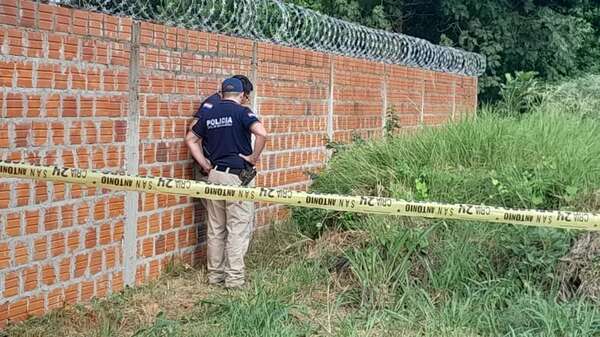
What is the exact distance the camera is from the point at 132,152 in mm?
5773

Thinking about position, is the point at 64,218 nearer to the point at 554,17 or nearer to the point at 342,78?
the point at 342,78

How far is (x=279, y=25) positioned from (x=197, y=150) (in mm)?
2314

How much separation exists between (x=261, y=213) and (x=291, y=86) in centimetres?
150

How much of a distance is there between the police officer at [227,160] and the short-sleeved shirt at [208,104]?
0.15 feet

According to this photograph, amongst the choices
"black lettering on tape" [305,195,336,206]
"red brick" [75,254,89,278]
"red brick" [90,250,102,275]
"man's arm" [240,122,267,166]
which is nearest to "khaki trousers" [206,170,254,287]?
"man's arm" [240,122,267,166]

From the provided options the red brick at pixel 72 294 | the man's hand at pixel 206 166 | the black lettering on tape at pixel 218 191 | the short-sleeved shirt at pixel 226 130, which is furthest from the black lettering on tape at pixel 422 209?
the red brick at pixel 72 294

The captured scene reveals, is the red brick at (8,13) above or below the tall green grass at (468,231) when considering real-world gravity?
above

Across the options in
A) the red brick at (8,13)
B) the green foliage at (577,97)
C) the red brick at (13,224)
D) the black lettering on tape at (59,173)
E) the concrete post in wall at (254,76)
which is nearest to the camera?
the black lettering on tape at (59,173)

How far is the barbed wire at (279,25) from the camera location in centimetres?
601

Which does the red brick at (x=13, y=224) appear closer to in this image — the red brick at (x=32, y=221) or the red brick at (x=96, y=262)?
the red brick at (x=32, y=221)

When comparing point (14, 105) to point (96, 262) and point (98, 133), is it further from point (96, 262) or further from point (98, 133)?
point (96, 262)

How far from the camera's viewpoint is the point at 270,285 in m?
5.82

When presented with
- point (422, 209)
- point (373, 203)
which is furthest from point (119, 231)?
point (422, 209)

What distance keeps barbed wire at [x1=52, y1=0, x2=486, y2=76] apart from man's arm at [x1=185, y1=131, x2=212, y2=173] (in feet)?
3.03
